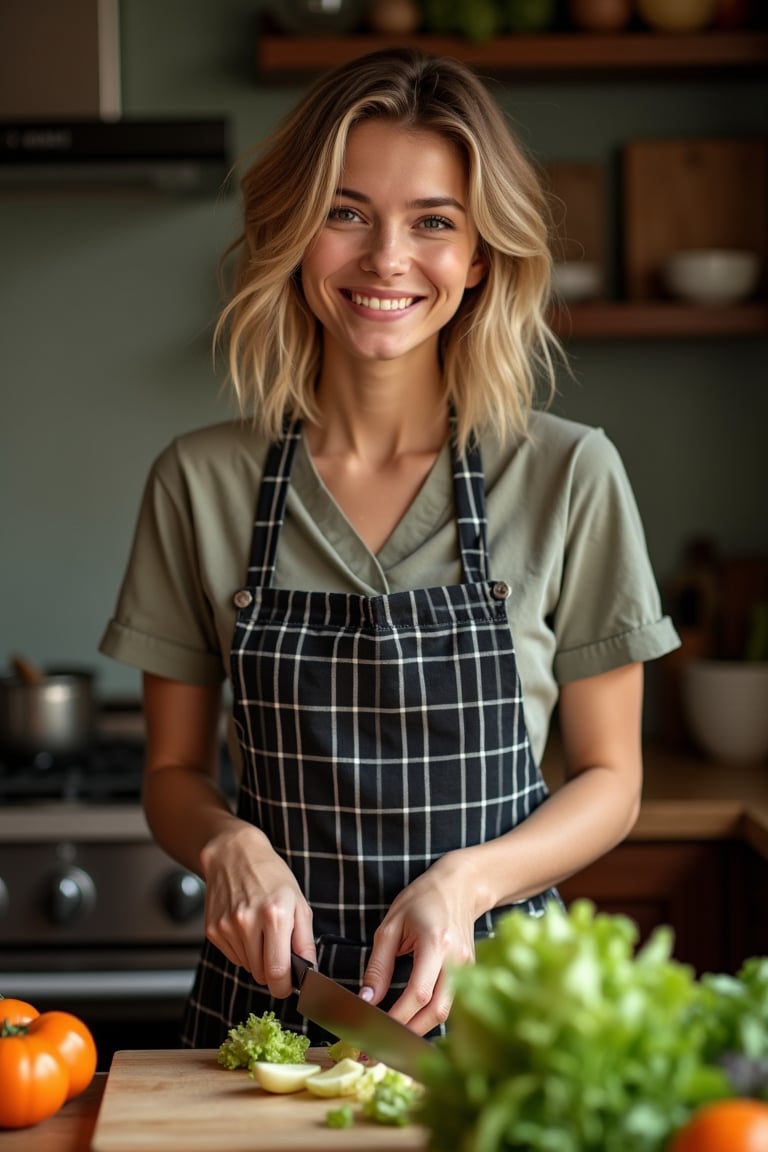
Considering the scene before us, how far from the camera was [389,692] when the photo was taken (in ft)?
4.62

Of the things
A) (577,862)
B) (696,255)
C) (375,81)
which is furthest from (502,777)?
(696,255)

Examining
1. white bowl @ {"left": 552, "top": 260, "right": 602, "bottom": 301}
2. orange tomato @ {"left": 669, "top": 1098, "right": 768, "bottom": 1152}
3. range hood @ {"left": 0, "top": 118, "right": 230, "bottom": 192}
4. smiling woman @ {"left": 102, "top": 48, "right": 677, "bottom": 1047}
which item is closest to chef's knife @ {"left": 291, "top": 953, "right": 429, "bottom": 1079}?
smiling woman @ {"left": 102, "top": 48, "right": 677, "bottom": 1047}

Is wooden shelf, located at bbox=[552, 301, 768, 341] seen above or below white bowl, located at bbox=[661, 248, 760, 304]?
below

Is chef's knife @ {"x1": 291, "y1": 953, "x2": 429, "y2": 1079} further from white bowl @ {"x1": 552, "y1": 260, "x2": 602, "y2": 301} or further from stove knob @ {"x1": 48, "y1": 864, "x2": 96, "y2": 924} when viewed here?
white bowl @ {"x1": 552, "y1": 260, "x2": 602, "y2": 301}

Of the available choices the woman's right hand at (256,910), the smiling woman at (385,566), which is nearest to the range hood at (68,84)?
the smiling woman at (385,566)

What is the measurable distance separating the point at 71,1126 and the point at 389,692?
527 millimetres

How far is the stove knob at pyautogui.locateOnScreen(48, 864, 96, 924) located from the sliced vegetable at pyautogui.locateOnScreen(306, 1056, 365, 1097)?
1156 millimetres

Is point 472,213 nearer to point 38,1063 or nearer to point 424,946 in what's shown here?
point 424,946

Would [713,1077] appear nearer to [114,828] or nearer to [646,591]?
[646,591]

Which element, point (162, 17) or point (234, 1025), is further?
point (162, 17)

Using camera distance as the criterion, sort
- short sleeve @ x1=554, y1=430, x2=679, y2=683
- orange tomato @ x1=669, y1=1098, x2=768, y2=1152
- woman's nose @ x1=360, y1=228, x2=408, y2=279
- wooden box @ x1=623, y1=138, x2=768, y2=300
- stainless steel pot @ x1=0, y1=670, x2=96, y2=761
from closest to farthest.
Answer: orange tomato @ x1=669, y1=1098, x2=768, y2=1152
woman's nose @ x1=360, y1=228, x2=408, y2=279
short sleeve @ x1=554, y1=430, x2=679, y2=683
stainless steel pot @ x1=0, y1=670, x2=96, y2=761
wooden box @ x1=623, y1=138, x2=768, y2=300

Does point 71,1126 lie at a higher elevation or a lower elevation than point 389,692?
lower

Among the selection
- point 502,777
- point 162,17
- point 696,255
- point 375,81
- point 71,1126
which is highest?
point 162,17

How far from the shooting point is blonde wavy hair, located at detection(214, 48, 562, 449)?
1.37 meters
